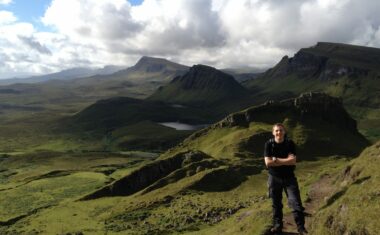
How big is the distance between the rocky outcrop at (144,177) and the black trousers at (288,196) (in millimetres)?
83738

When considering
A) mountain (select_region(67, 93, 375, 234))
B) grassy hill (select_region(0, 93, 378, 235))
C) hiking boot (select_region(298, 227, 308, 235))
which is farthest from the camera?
grassy hill (select_region(0, 93, 378, 235))

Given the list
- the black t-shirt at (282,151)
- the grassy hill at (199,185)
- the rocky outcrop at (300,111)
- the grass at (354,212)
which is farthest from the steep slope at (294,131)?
the black t-shirt at (282,151)

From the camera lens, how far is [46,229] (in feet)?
291

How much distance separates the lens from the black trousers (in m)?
24.9

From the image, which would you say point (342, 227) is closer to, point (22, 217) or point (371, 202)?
point (371, 202)

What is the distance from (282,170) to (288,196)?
1.50 metres

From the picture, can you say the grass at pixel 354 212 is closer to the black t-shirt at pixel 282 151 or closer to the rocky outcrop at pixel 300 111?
the black t-shirt at pixel 282 151

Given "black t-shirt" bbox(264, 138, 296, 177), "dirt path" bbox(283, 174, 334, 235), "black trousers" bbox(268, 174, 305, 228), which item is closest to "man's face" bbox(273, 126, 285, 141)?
"black t-shirt" bbox(264, 138, 296, 177)

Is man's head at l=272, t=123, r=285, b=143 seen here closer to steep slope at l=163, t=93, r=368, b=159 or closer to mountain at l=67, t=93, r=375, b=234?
mountain at l=67, t=93, r=375, b=234

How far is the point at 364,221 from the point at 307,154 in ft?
337

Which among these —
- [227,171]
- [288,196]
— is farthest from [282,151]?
[227,171]

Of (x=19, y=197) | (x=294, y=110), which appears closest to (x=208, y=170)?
(x=294, y=110)

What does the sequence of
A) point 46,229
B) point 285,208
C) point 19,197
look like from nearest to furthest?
point 285,208 < point 46,229 < point 19,197

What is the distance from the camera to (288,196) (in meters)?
25.5
